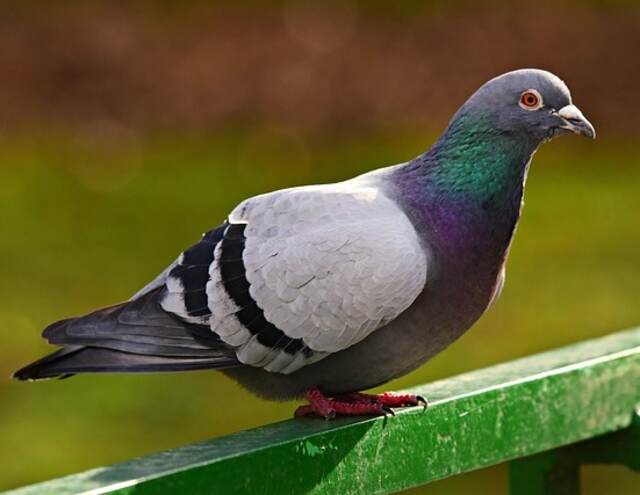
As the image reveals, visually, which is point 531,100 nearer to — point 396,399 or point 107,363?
point 396,399

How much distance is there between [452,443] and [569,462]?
0.67 metres

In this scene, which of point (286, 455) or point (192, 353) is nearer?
point (286, 455)

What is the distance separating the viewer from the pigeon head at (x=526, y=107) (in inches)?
130

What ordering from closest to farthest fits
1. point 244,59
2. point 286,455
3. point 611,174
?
point 286,455
point 611,174
point 244,59

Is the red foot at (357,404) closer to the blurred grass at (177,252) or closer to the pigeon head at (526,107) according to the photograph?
the pigeon head at (526,107)

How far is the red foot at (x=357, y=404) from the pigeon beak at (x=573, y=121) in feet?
2.19

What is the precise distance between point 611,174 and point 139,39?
165 inches

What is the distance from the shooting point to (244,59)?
1308cm

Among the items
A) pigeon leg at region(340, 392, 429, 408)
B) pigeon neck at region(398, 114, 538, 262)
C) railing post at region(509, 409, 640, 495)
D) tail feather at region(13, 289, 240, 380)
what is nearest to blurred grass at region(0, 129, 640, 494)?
railing post at region(509, 409, 640, 495)

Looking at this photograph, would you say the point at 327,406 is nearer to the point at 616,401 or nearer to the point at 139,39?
the point at 616,401

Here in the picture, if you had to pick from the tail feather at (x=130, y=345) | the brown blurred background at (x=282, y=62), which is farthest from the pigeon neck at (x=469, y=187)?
the brown blurred background at (x=282, y=62)

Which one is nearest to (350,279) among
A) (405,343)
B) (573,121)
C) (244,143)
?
(405,343)

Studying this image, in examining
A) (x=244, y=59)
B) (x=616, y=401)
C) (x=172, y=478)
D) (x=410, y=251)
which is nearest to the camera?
(x=172, y=478)

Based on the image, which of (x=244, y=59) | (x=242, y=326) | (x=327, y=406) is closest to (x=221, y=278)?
(x=242, y=326)
